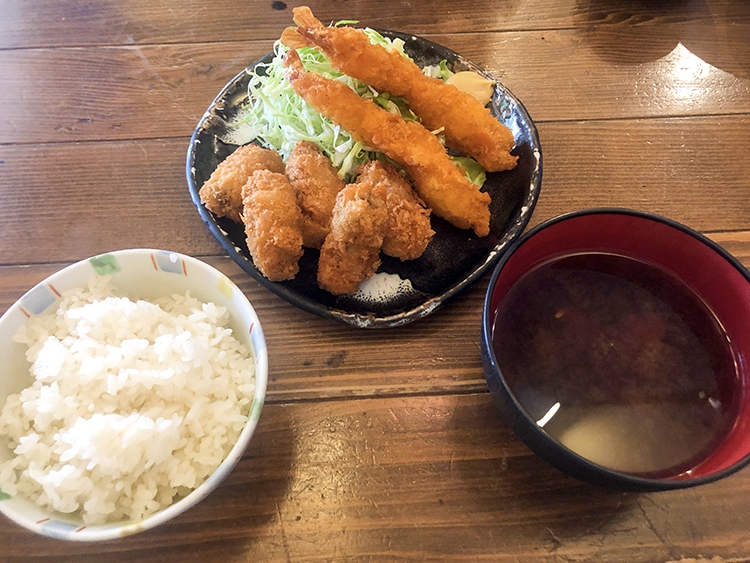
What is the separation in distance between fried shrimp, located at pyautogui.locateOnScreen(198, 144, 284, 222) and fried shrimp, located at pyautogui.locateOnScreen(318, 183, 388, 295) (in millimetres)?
265

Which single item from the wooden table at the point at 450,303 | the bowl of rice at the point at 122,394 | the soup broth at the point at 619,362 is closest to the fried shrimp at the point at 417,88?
the wooden table at the point at 450,303

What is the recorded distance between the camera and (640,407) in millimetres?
926

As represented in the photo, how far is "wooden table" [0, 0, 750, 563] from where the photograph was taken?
955mm

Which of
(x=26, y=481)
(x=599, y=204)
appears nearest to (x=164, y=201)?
(x=26, y=481)

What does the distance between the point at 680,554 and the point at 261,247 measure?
103 centimetres

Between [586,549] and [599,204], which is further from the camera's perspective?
[599,204]

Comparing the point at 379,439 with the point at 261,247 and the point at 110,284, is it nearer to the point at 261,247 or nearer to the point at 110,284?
the point at 261,247

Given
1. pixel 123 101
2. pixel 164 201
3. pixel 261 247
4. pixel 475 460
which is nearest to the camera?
pixel 475 460

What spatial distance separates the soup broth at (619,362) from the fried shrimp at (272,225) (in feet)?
1.67

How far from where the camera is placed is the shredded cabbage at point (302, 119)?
58.2 inches

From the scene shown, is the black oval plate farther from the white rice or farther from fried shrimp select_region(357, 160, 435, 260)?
the white rice

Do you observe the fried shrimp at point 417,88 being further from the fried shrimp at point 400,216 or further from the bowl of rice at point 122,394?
the bowl of rice at point 122,394

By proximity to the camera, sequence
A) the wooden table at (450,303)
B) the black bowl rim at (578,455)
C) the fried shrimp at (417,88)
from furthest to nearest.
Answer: the fried shrimp at (417,88) → the wooden table at (450,303) → the black bowl rim at (578,455)

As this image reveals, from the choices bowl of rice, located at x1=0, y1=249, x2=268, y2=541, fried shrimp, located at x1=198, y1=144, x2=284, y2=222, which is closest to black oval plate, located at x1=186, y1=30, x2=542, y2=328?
fried shrimp, located at x1=198, y1=144, x2=284, y2=222
